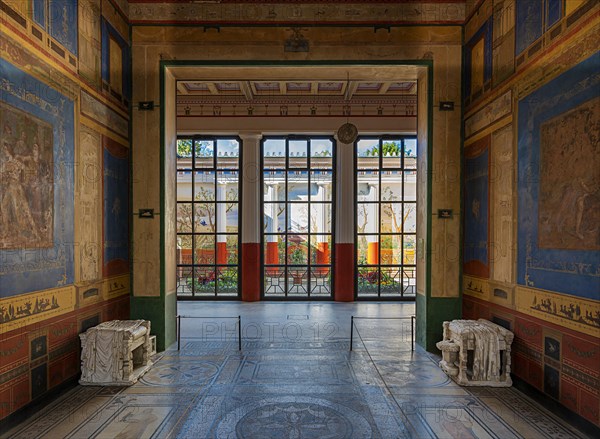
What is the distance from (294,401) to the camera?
159 inches

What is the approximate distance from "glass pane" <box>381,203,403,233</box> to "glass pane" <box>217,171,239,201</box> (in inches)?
153

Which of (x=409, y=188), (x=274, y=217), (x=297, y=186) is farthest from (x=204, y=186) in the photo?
(x=409, y=188)

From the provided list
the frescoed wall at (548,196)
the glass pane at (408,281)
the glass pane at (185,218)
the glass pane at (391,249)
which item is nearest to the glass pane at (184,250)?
the glass pane at (185,218)

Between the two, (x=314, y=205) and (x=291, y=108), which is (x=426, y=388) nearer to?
(x=314, y=205)

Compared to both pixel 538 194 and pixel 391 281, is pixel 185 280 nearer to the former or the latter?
pixel 391 281

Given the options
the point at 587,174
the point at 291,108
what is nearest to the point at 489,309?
the point at 587,174

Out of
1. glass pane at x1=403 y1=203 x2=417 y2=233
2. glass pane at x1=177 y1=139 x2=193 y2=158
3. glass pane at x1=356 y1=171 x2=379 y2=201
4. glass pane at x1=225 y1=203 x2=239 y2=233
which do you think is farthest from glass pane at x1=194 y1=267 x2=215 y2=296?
glass pane at x1=403 y1=203 x2=417 y2=233

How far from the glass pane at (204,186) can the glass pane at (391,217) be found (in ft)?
14.8

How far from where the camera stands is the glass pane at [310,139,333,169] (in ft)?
33.4

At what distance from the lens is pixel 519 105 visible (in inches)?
174

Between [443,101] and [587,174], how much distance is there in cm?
277

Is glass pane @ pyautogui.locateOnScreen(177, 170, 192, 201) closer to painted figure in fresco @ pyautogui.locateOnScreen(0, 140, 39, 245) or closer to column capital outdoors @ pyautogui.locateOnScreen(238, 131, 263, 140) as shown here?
column capital outdoors @ pyautogui.locateOnScreen(238, 131, 263, 140)

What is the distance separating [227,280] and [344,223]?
3404 mm

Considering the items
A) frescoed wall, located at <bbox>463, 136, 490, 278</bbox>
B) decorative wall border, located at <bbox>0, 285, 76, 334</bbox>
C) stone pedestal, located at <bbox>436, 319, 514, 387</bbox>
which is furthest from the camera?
frescoed wall, located at <bbox>463, 136, 490, 278</bbox>
